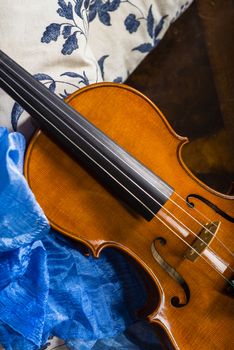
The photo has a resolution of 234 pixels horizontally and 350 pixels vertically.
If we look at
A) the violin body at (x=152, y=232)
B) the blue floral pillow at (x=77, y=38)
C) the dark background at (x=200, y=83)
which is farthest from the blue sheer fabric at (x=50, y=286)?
the dark background at (x=200, y=83)

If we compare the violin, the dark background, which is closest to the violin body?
the violin

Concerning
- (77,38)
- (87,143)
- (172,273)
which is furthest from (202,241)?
(77,38)

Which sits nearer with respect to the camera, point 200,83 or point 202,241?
point 202,241

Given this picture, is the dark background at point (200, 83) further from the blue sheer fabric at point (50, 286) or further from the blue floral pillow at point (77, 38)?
the blue sheer fabric at point (50, 286)

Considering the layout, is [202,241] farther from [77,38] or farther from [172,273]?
[77,38]

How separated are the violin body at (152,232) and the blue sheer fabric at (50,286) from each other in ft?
0.19

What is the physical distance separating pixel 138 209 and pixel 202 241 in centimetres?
14

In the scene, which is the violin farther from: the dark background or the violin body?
the dark background

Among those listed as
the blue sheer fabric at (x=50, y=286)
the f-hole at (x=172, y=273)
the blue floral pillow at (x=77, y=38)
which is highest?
the blue floral pillow at (x=77, y=38)

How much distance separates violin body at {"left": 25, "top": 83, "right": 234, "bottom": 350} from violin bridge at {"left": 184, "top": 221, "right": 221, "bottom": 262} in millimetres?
11

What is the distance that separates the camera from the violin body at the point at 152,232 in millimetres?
772

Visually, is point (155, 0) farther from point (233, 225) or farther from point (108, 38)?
point (233, 225)

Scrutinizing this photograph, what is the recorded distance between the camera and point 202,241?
782mm

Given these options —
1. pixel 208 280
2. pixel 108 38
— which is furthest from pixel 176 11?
pixel 208 280
